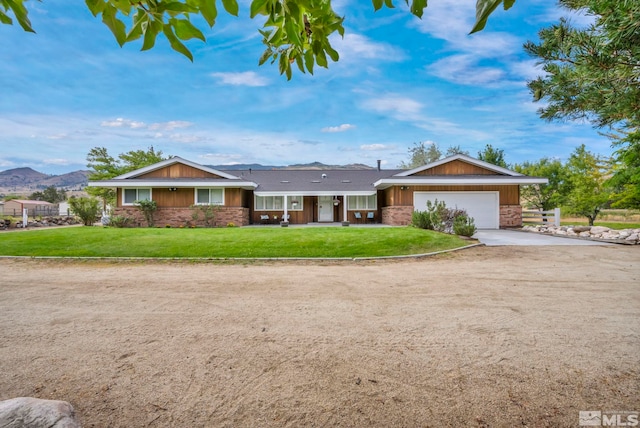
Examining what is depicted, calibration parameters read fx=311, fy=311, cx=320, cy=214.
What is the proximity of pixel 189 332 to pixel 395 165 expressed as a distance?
6006 centimetres

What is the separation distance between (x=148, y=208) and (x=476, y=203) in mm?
20732

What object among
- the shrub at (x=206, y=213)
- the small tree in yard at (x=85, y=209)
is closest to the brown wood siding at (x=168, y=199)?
the shrub at (x=206, y=213)

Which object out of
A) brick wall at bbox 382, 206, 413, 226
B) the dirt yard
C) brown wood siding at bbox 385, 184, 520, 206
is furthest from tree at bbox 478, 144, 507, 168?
the dirt yard

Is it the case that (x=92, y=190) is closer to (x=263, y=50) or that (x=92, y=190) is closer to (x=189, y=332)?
(x=189, y=332)

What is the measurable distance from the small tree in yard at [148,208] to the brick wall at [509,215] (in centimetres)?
2209

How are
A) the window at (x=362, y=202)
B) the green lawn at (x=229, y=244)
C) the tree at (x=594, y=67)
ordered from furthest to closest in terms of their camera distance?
the window at (x=362, y=202)
the green lawn at (x=229, y=244)
the tree at (x=594, y=67)

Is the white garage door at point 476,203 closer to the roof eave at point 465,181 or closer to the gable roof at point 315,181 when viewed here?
the roof eave at point 465,181

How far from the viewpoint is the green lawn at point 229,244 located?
33.5 ft

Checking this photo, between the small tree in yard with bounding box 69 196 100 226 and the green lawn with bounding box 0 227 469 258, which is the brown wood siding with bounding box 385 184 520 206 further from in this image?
the small tree in yard with bounding box 69 196 100 226

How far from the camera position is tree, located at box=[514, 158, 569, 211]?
25.5 m

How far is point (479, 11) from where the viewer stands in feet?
3.30

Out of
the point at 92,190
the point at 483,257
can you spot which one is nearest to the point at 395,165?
the point at 92,190

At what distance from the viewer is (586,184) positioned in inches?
873

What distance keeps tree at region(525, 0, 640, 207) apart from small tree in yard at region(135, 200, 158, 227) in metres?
20.5
